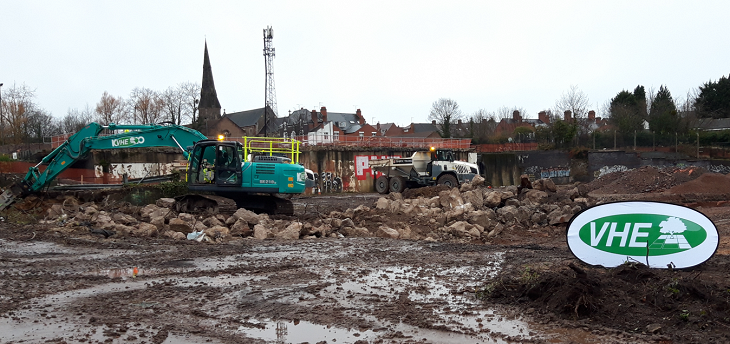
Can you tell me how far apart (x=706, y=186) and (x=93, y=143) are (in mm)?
21881

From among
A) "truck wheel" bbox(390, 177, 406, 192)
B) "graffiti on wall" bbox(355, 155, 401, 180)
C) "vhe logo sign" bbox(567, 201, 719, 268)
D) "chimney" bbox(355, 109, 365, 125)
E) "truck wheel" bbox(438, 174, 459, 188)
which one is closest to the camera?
"vhe logo sign" bbox(567, 201, 719, 268)

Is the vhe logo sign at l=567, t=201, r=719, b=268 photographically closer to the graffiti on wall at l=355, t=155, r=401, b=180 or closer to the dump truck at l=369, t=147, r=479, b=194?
the dump truck at l=369, t=147, r=479, b=194

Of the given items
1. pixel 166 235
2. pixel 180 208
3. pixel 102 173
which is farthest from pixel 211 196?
pixel 102 173

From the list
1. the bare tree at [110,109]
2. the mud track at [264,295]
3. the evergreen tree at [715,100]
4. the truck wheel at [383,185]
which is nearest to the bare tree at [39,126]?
the bare tree at [110,109]

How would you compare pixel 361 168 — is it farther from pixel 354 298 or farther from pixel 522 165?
pixel 354 298

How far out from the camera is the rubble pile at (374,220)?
44.5ft

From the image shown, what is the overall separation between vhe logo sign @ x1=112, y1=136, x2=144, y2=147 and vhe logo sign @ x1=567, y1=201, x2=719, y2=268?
47.7 feet

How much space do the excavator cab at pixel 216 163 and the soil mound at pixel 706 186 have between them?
16171 millimetres

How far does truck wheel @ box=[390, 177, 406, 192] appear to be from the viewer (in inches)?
1138

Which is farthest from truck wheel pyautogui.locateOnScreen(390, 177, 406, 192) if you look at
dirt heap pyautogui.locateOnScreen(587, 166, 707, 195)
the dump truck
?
dirt heap pyautogui.locateOnScreen(587, 166, 707, 195)

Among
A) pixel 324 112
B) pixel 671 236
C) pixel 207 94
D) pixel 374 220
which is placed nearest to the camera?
pixel 671 236

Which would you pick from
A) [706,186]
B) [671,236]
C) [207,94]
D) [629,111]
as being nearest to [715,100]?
[629,111]

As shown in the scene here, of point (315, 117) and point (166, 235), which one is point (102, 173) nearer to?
point (166, 235)

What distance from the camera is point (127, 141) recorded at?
59.0 ft
